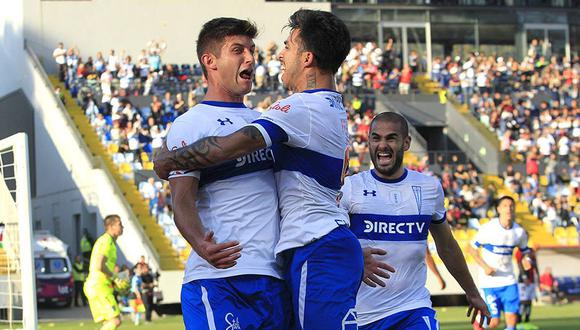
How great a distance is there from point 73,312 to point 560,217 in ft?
47.4

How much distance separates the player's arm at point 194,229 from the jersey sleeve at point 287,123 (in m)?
0.44

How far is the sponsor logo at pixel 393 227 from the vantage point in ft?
29.8

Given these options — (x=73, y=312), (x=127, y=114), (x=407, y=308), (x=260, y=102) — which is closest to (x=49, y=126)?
(x=127, y=114)

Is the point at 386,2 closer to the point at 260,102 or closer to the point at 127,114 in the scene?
the point at 260,102

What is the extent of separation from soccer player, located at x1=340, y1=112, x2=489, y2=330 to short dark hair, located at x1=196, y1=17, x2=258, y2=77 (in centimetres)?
285

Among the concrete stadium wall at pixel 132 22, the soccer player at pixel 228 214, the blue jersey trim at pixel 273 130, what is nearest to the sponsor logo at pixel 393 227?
the soccer player at pixel 228 214

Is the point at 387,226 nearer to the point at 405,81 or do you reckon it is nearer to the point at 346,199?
the point at 346,199

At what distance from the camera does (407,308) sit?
29.2 feet

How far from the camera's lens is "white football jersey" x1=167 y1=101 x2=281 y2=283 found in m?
6.24

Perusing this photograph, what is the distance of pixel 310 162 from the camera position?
6.43m

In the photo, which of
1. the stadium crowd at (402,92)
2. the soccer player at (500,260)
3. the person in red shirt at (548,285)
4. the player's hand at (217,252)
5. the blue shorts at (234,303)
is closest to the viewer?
the player's hand at (217,252)

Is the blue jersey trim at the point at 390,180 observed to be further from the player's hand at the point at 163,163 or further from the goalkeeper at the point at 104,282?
the goalkeeper at the point at 104,282

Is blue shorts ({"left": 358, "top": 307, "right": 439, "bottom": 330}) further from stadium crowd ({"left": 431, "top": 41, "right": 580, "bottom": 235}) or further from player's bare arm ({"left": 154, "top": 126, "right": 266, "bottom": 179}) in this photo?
stadium crowd ({"left": 431, "top": 41, "right": 580, "bottom": 235})

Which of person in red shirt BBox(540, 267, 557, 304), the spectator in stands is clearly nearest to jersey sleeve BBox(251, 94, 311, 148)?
person in red shirt BBox(540, 267, 557, 304)
